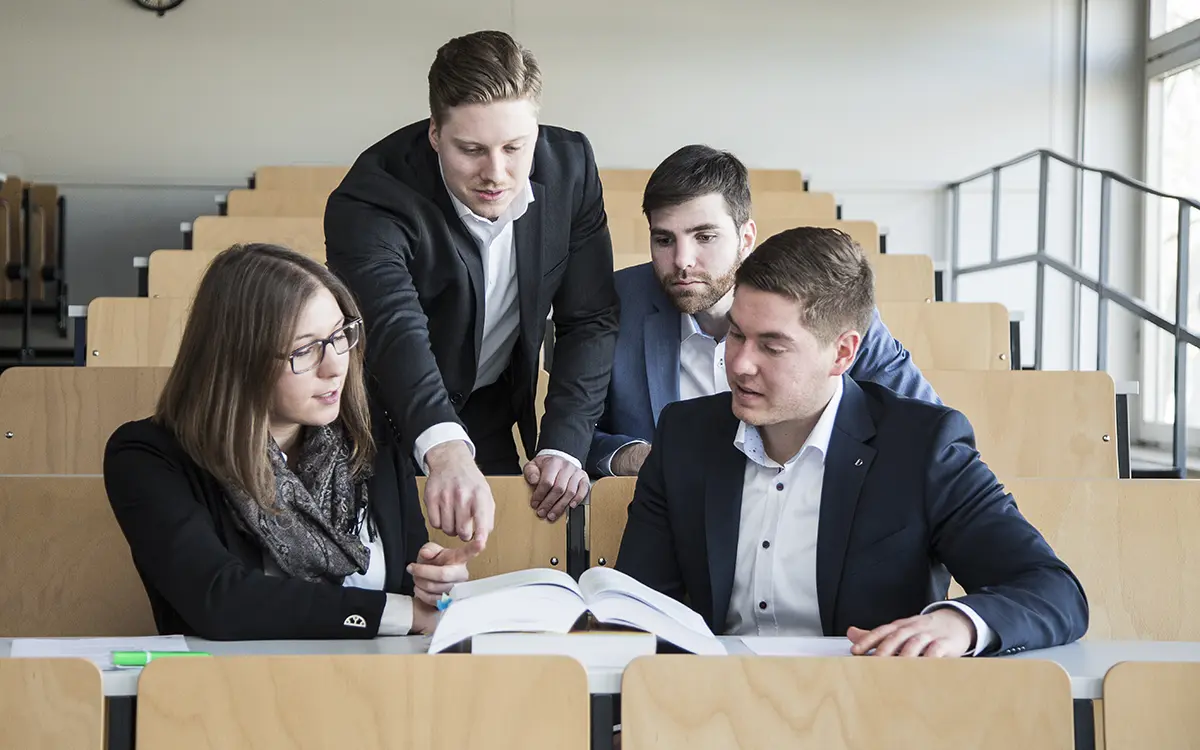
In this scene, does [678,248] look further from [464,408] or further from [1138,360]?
[1138,360]

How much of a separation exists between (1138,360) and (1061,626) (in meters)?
4.17

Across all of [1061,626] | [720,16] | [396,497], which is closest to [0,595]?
[396,497]

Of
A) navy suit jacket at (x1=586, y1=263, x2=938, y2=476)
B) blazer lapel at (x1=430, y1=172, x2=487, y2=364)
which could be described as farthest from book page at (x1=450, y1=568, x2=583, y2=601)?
navy suit jacket at (x1=586, y1=263, x2=938, y2=476)

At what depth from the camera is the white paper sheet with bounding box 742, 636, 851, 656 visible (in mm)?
1188

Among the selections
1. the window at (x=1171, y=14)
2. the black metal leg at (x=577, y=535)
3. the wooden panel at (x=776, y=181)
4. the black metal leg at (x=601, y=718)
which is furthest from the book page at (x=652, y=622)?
the window at (x=1171, y=14)

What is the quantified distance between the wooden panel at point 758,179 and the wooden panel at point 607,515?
3.06 meters

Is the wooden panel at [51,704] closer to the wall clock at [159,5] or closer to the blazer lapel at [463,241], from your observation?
the blazer lapel at [463,241]

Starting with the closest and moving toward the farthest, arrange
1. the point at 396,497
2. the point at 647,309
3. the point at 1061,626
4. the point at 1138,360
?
the point at 1061,626
the point at 396,497
the point at 647,309
the point at 1138,360

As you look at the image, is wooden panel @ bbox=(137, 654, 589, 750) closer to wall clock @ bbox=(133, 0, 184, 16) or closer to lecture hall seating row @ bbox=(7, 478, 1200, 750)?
lecture hall seating row @ bbox=(7, 478, 1200, 750)

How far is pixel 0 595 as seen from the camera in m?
1.73

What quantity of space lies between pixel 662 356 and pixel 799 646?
3.28 feet

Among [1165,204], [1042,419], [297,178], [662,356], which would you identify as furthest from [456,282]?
[1165,204]

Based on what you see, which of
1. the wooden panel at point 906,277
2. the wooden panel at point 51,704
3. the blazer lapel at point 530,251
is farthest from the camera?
the wooden panel at point 906,277

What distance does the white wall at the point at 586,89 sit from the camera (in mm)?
4992
